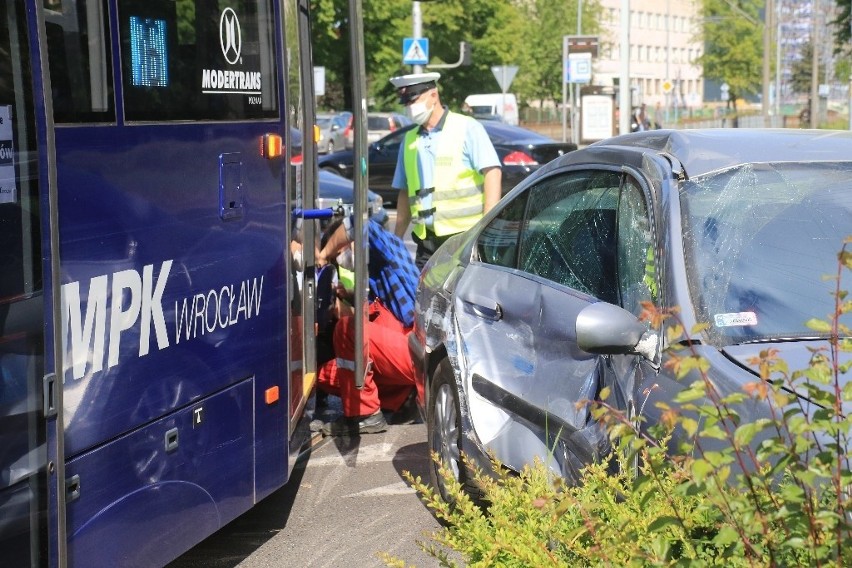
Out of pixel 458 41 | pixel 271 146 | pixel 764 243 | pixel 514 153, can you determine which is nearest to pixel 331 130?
pixel 458 41

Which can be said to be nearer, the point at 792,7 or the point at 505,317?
the point at 505,317

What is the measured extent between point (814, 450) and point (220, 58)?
2733 millimetres

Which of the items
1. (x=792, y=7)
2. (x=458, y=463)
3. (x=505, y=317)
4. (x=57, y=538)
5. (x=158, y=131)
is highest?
(x=792, y=7)

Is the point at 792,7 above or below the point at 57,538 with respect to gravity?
above

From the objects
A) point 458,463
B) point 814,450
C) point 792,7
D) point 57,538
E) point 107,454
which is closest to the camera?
point 814,450

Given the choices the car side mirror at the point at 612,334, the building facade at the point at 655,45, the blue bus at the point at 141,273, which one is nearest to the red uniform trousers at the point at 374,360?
the blue bus at the point at 141,273

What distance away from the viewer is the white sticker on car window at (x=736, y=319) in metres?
3.76

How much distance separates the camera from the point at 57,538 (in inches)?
132

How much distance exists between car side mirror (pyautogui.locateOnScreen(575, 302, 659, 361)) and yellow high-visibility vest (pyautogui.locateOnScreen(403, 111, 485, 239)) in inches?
148

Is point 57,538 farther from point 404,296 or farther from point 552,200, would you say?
point 404,296

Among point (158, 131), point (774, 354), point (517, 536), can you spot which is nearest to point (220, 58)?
point (158, 131)

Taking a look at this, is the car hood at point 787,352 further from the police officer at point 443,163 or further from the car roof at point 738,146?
the police officer at point 443,163

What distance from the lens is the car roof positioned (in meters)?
4.32

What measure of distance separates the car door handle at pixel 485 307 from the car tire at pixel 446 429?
0.91 ft
